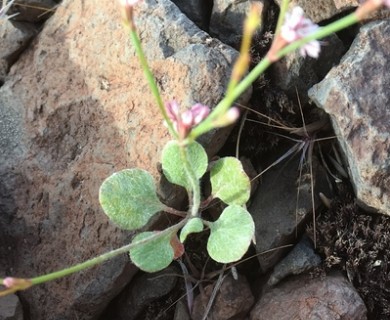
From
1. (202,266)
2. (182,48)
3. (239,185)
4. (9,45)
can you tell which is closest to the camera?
(239,185)

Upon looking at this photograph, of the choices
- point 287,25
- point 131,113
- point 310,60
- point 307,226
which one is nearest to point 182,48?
point 131,113

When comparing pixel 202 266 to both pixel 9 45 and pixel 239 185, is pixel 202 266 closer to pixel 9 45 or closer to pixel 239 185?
pixel 239 185

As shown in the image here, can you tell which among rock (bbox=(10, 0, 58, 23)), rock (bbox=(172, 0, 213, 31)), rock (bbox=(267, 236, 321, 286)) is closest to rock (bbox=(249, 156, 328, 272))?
rock (bbox=(267, 236, 321, 286))

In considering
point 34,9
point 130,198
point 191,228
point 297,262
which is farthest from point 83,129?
point 297,262

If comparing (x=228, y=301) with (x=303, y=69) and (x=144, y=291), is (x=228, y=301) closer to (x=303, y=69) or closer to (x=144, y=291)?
(x=144, y=291)

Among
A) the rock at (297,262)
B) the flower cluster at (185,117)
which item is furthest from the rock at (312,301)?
the flower cluster at (185,117)

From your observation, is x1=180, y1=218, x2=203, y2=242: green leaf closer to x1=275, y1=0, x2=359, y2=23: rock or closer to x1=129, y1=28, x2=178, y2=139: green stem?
x1=129, y1=28, x2=178, y2=139: green stem
